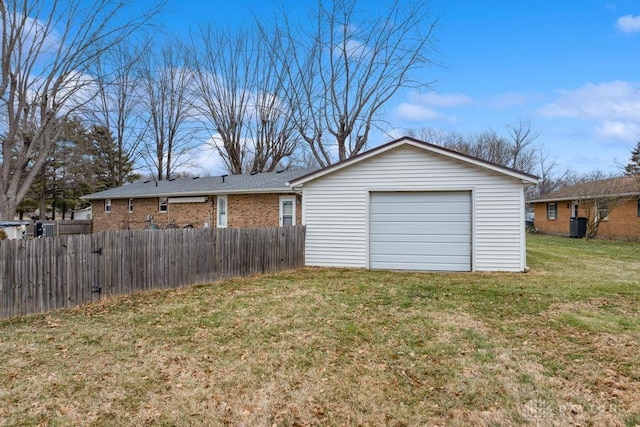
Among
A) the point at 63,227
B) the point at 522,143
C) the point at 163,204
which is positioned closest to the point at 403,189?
the point at 163,204

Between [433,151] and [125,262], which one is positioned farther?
[433,151]

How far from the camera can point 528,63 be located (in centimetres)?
1480

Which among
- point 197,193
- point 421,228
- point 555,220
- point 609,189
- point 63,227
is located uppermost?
point 609,189

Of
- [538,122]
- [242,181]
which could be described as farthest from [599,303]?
[538,122]

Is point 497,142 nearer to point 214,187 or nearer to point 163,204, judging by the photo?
point 214,187

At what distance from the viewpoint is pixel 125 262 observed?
278 inches

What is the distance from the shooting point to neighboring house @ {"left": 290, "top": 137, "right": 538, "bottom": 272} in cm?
964

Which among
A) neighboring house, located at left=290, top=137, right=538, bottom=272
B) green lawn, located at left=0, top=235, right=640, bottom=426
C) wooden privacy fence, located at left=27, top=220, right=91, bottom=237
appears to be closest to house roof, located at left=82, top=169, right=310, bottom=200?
wooden privacy fence, located at left=27, top=220, right=91, bottom=237

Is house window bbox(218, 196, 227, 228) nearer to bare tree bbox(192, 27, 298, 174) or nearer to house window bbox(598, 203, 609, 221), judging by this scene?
bare tree bbox(192, 27, 298, 174)

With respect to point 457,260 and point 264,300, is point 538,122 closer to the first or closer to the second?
point 457,260

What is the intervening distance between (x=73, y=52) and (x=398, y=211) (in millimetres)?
15226

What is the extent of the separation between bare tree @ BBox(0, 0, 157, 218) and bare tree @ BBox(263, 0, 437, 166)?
9.56m

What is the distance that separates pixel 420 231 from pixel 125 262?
23.2 ft

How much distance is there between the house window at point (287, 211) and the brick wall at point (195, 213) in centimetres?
16
